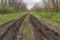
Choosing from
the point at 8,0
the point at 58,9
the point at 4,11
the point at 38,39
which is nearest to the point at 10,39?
the point at 38,39

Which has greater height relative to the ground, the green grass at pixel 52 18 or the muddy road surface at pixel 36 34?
the muddy road surface at pixel 36 34

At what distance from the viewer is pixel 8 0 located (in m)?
75.9

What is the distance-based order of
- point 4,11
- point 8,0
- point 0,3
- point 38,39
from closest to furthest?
point 38,39 → point 4,11 → point 0,3 → point 8,0

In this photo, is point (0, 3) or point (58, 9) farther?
point (0, 3)

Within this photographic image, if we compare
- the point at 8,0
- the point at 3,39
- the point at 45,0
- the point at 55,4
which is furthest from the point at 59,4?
the point at 3,39

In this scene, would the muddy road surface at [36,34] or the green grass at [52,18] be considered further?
the green grass at [52,18]

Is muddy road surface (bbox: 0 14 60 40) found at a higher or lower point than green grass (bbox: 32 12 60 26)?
higher

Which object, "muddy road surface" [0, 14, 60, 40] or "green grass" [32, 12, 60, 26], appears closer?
"muddy road surface" [0, 14, 60, 40]

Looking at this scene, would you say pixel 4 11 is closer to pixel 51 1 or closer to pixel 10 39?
pixel 51 1

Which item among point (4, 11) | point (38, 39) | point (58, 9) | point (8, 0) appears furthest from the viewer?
point (8, 0)

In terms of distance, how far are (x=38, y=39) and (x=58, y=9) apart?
50.5 m

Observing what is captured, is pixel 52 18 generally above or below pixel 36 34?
below

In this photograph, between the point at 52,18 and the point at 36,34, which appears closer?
the point at 36,34

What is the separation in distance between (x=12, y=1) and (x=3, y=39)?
71.5 meters
